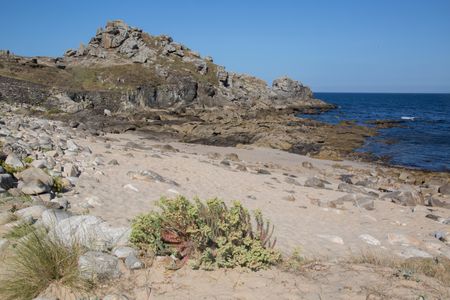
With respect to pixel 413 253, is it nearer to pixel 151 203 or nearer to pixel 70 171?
pixel 151 203

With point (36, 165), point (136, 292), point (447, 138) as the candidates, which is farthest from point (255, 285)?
point (447, 138)

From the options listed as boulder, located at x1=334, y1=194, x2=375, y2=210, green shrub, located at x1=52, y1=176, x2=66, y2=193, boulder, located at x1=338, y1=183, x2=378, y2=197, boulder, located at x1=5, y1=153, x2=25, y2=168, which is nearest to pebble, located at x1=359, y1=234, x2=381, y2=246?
boulder, located at x1=334, y1=194, x2=375, y2=210

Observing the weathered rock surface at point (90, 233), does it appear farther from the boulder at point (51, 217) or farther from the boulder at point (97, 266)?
the boulder at point (97, 266)

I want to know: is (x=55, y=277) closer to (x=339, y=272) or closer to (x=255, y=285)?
(x=255, y=285)

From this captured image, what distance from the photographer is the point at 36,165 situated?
29.0ft

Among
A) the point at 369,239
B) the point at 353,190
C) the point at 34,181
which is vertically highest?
the point at 34,181

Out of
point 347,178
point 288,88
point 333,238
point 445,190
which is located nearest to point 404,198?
point 445,190

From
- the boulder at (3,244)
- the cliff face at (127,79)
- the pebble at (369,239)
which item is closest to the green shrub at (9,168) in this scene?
the boulder at (3,244)

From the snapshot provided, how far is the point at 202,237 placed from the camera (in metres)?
4.98

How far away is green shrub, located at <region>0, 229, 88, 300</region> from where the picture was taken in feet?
12.3

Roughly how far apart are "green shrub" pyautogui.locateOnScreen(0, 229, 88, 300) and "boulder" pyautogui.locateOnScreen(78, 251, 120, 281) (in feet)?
0.24

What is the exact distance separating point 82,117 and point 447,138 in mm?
33721

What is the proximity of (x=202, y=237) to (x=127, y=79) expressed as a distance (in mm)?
45669

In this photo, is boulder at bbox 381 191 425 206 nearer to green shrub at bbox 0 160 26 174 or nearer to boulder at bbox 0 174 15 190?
green shrub at bbox 0 160 26 174
